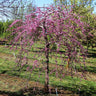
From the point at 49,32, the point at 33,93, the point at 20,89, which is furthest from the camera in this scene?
the point at 20,89

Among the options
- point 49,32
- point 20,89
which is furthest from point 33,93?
point 49,32

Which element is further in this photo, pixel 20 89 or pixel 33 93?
pixel 20 89

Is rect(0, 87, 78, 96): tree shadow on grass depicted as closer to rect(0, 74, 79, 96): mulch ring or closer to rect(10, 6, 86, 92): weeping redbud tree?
rect(0, 74, 79, 96): mulch ring

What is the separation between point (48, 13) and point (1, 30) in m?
25.4

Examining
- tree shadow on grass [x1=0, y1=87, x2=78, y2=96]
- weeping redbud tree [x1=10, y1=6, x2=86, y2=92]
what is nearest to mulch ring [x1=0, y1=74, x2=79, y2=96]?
tree shadow on grass [x1=0, y1=87, x2=78, y2=96]

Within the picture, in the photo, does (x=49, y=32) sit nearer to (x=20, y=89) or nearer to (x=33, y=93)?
(x=33, y=93)

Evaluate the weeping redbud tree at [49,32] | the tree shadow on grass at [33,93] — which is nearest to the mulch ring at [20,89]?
the tree shadow on grass at [33,93]

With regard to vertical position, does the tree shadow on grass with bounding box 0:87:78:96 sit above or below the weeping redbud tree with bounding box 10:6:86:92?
below

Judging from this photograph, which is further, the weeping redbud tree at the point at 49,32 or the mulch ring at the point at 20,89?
the mulch ring at the point at 20,89

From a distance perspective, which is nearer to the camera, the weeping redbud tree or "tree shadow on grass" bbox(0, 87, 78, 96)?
the weeping redbud tree

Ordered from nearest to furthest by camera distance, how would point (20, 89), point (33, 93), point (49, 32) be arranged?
point (49, 32) < point (33, 93) < point (20, 89)

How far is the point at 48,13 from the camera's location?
379cm

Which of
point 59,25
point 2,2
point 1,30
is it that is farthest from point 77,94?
point 1,30

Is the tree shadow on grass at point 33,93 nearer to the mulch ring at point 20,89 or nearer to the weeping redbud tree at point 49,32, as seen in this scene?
the mulch ring at point 20,89
